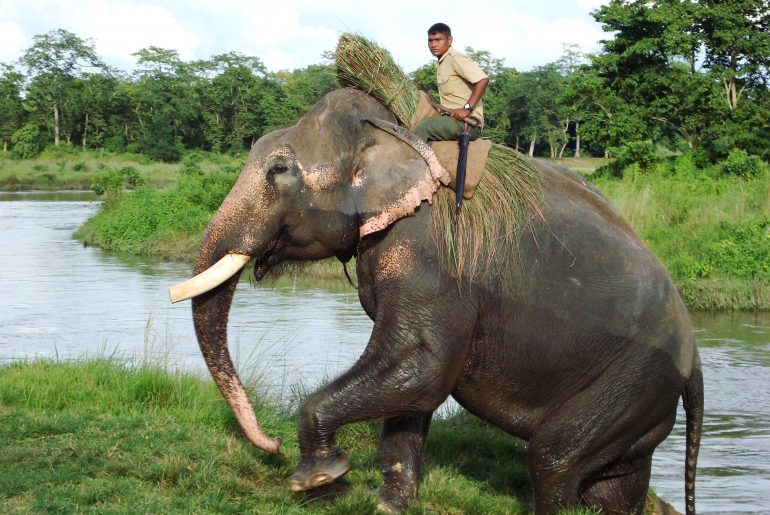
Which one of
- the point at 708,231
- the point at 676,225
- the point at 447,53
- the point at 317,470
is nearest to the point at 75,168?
the point at 676,225

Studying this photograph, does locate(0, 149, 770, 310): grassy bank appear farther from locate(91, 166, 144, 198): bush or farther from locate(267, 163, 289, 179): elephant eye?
locate(267, 163, 289, 179): elephant eye

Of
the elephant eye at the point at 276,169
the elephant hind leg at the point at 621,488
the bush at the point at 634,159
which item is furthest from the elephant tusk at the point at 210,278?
the bush at the point at 634,159

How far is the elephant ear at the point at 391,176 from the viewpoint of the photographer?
4.92 m

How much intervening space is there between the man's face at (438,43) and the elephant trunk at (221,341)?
1.61 metres

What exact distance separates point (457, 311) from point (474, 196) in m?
0.58

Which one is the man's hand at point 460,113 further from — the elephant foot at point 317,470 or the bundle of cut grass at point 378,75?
the elephant foot at point 317,470

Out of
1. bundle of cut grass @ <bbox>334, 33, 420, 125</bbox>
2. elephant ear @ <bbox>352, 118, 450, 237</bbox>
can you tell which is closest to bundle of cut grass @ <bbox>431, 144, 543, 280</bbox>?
elephant ear @ <bbox>352, 118, 450, 237</bbox>

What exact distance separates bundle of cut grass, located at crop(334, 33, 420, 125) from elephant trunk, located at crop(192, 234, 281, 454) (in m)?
1.12

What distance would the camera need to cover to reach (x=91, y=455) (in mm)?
5430

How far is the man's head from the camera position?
5582 millimetres

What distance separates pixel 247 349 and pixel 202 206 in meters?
16.1

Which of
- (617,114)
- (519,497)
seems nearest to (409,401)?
(519,497)

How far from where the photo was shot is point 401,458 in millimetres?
5562

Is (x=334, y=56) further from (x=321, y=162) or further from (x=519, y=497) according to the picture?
(x=519, y=497)
